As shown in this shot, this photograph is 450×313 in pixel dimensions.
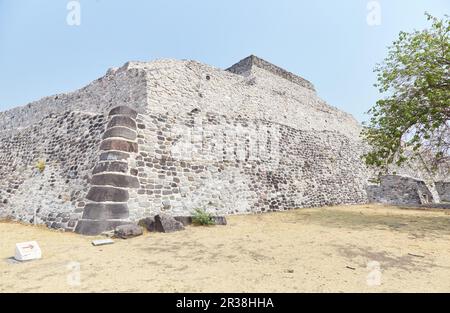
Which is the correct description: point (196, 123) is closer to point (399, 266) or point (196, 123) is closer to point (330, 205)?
point (399, 266)

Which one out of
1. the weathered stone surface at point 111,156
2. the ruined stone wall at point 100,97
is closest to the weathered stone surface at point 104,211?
the weathered stone surface at point 111,156

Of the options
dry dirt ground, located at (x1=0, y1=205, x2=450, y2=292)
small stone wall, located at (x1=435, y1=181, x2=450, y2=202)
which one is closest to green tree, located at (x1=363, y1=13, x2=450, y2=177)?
dry dirt ground, located at (x1=0, y1=205, x2=450, y2=292)

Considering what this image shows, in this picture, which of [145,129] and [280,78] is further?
[280,78]

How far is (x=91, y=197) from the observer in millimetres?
7309

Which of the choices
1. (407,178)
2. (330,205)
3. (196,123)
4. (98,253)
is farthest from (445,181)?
(98,253)

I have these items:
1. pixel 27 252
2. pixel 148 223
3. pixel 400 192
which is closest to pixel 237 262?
pixel 148 223

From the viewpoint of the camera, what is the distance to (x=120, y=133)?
8.18 m

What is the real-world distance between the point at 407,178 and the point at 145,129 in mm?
19754

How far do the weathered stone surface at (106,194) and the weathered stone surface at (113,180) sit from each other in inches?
6.2

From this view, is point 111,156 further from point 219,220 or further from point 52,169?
point 219,220

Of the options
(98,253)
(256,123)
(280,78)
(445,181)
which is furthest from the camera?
(445,181)

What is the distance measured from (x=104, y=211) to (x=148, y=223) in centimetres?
123

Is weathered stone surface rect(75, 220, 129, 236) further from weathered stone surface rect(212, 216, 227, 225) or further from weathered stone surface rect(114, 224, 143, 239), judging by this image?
weathered stone surface rect(212, 216, 227, 225)

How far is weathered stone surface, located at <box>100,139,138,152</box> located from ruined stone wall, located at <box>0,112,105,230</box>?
494 millimetres
